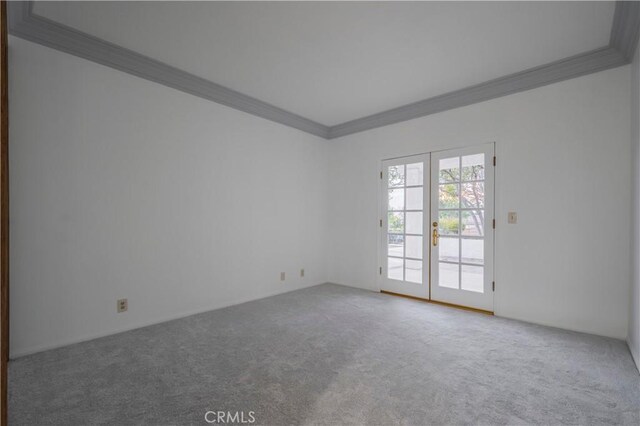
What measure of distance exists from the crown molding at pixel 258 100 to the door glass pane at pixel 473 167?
0.67 m

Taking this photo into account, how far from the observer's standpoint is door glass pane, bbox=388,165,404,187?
175 inches

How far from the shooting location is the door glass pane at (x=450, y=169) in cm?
387

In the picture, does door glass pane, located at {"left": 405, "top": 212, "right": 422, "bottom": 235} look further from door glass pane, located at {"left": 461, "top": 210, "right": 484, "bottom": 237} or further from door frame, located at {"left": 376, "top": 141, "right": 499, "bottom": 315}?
door glass pane, located at {"left": 461, "top": 210, "right": 484, "bottom": 237}

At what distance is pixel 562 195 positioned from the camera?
3102mm

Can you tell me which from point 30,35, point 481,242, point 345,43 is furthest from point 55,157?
point 481,242

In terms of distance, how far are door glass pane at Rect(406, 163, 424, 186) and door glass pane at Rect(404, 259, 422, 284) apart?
3.64 feet

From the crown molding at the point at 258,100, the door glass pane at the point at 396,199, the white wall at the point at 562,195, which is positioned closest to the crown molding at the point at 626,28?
the crown molding at the point at 258,100

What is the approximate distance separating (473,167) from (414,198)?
86 cm

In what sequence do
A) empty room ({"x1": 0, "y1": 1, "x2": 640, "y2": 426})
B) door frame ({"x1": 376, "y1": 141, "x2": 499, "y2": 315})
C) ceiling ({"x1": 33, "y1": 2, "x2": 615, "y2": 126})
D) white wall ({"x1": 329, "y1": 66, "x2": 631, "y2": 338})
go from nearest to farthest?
empty room ({"x1": 0, "y1": 1, "x2": 640, "y2": 426}), ceiling ({"x1": 33, "y1": 2, "x2": 615, "y2": 126}), white wall ({"x1": 329, "y1": 66, "x2": 631, "y2": 338}), door frame ({"x1": 376, "y1": 141, "x2": 499, "y2": 315})

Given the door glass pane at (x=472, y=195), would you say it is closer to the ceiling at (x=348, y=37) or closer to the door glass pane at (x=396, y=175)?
the door glass pane at (x=396, y=175)

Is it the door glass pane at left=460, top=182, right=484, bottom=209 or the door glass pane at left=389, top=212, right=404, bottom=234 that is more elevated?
the door glass pane at left=460, top=182, right=484, bottom=209

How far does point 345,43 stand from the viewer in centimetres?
279

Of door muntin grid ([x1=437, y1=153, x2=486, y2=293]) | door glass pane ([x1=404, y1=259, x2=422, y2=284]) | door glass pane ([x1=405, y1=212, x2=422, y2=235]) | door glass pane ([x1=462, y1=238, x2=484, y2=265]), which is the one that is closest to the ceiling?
door muntin grid ([x1=437, y1=153, x2=486, y2=293])

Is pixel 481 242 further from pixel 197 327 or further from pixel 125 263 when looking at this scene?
pixel 125 263
